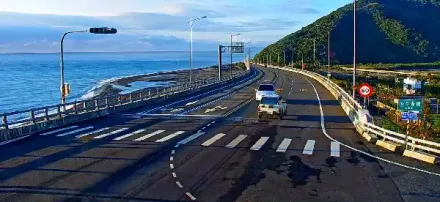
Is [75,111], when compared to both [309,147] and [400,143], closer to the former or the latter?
[309,147]

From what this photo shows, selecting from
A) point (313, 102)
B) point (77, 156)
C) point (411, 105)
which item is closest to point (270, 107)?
point (411, 105)

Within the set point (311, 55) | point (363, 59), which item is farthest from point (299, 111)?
point (363, 59)

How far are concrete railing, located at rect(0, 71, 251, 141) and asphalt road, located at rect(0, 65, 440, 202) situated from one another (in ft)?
3.69

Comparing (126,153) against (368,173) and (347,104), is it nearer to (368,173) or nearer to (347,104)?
(368,173)

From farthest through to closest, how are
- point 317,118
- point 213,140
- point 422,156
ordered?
1. point 317,118
2. point 213,140
3. point 422,156

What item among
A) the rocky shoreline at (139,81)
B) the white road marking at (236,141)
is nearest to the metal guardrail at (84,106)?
the white road marking at (236,141)

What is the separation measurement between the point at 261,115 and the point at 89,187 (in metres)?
19.2

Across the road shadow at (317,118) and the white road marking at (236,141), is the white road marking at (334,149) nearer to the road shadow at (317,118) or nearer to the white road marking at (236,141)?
the white road marking at (236,141)

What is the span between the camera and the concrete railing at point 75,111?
23.8 metres

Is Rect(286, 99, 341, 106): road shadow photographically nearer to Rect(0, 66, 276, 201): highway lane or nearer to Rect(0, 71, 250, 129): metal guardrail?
Rect(0, 71, 250, 129): metal guardrail

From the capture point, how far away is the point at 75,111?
29750 mm

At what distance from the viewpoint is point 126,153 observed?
1909 cm

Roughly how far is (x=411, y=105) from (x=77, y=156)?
1380 cm

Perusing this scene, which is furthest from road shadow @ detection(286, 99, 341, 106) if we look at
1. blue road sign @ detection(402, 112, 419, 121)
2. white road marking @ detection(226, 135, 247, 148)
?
blue road sign @ detection(402, 112, 419, 121)
